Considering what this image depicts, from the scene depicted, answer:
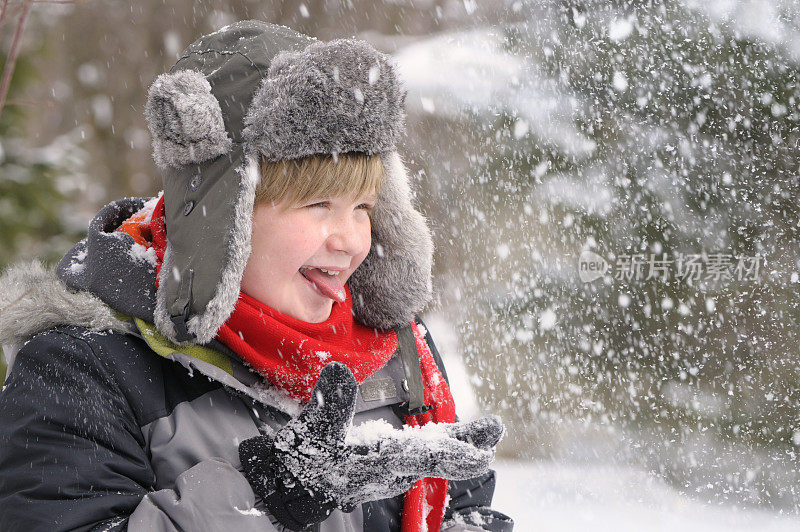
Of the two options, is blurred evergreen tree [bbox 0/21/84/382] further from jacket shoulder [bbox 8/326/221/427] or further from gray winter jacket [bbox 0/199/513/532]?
jacket shoulder [bbox 8/326/221/427]

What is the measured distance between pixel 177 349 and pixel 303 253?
296 mm

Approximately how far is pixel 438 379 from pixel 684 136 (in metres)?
5.19

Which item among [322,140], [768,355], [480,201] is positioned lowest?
[322,140]

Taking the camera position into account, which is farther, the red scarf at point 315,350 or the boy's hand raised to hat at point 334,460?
the red scarf at point 315,350

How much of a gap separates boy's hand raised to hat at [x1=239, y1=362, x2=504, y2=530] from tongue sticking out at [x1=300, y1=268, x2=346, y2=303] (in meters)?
0.34

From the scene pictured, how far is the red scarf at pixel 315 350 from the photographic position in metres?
1.34

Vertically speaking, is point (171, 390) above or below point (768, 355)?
below

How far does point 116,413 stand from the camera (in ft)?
3.91

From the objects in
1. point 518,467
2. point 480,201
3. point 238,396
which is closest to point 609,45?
point 480,201

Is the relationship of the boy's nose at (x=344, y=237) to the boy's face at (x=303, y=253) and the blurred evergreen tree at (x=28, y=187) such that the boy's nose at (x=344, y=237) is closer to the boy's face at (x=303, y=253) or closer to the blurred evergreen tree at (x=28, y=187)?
the boy's face at (x=303, y=253)

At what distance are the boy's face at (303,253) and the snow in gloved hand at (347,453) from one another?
314 mm

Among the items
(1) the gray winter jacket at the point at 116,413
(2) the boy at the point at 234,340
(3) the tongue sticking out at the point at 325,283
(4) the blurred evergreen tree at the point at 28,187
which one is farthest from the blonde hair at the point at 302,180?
(4) the blurred evergreen tree at the point at 28,187

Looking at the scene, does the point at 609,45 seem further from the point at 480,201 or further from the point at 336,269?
the point at 336,269

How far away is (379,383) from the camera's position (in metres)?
1.57
